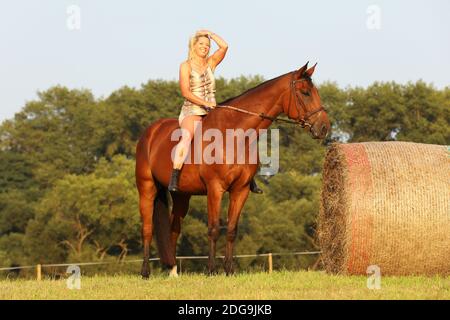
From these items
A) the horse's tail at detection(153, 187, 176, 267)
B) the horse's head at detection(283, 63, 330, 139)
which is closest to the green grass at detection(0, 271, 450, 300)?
the horse's tail at detection(153, 187, 176, 267)

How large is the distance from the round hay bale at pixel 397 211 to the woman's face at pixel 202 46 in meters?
3.01

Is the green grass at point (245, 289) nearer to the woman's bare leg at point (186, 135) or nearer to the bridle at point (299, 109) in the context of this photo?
the woman's bare leg at point (186, 135)

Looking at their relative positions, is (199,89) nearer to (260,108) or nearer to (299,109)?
(260,108)

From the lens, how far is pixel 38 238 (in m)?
45.6

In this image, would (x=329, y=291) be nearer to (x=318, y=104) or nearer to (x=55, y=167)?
(x=318, y=104)

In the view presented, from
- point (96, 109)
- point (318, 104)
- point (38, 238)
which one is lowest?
point (38, 238)

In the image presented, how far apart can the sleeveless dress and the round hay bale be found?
2.64 m

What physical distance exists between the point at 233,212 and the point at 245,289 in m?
2.57

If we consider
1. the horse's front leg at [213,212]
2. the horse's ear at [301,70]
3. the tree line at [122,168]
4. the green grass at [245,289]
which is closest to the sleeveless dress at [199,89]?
the horse's front leg at [213,212]

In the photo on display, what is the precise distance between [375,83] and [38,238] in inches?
963

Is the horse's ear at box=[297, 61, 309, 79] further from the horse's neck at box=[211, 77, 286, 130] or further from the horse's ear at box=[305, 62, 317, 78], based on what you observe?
the horse's neck at box=[211, 77, 286, 130]

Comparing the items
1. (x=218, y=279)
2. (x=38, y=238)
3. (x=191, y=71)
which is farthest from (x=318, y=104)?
(x=38, y=238)

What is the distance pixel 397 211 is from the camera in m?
12.6
